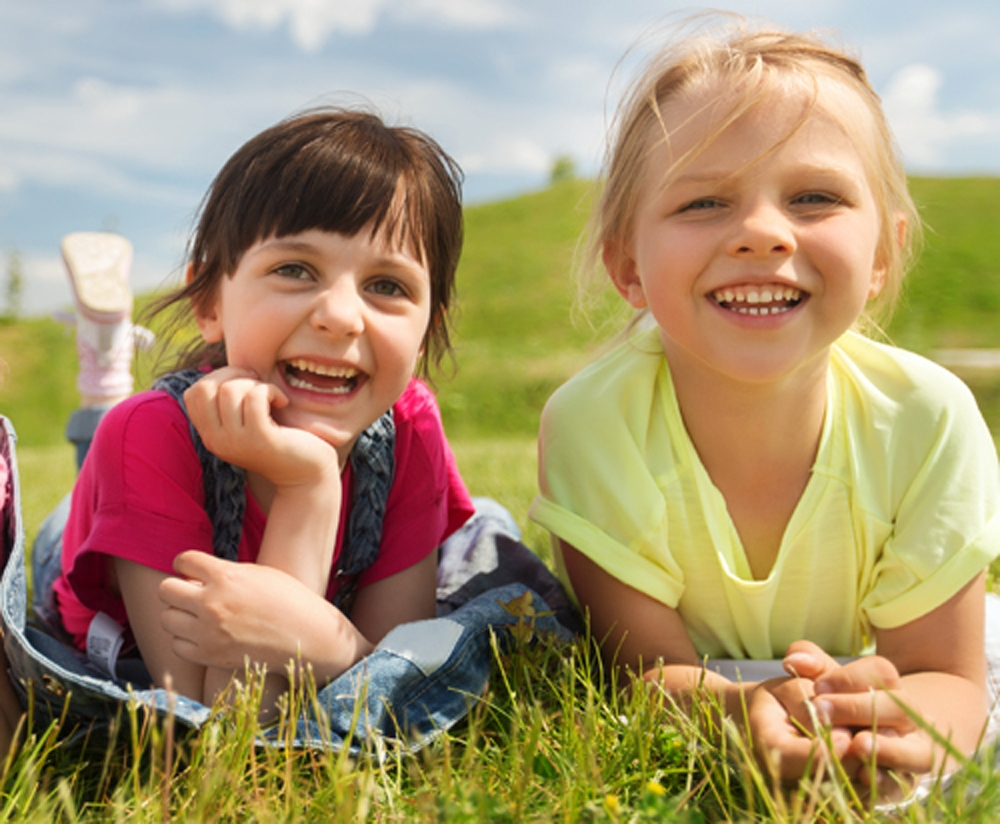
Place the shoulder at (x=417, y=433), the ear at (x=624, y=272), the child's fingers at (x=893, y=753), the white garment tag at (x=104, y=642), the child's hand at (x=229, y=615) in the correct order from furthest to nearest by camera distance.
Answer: the shoulder at (x=417, y=433), the ear at (x=624, y=272), the white garment tag at (x=104, y=642), the child's hand at (x=229, y=615), the child's fingers at (x=893, y=753)

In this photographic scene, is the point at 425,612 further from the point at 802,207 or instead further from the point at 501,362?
the point at 501,362

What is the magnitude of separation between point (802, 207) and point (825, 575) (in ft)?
2.72

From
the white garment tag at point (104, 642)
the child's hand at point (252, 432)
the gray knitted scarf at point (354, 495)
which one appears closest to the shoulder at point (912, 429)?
the gray knitted scarf at point (354, 495)

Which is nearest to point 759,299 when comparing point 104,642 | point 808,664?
point 808,664

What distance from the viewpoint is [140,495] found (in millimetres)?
1827

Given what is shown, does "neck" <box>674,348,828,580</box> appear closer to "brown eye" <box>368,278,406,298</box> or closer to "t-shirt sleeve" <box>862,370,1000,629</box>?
"t-shirt sleeve" <box>862,370,1000,629</box>

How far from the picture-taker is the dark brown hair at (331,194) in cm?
189

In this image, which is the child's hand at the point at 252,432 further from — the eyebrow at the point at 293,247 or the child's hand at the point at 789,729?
the child's hand at the point at 789,729

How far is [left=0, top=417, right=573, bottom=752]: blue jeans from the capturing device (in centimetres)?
154

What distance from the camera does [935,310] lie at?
16.7 m

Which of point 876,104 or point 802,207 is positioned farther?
point 876,104

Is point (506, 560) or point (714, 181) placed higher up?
point (714, 181)

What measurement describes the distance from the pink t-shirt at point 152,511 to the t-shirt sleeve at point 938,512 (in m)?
1.06

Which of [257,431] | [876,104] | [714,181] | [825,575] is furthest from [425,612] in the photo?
[876,104]
